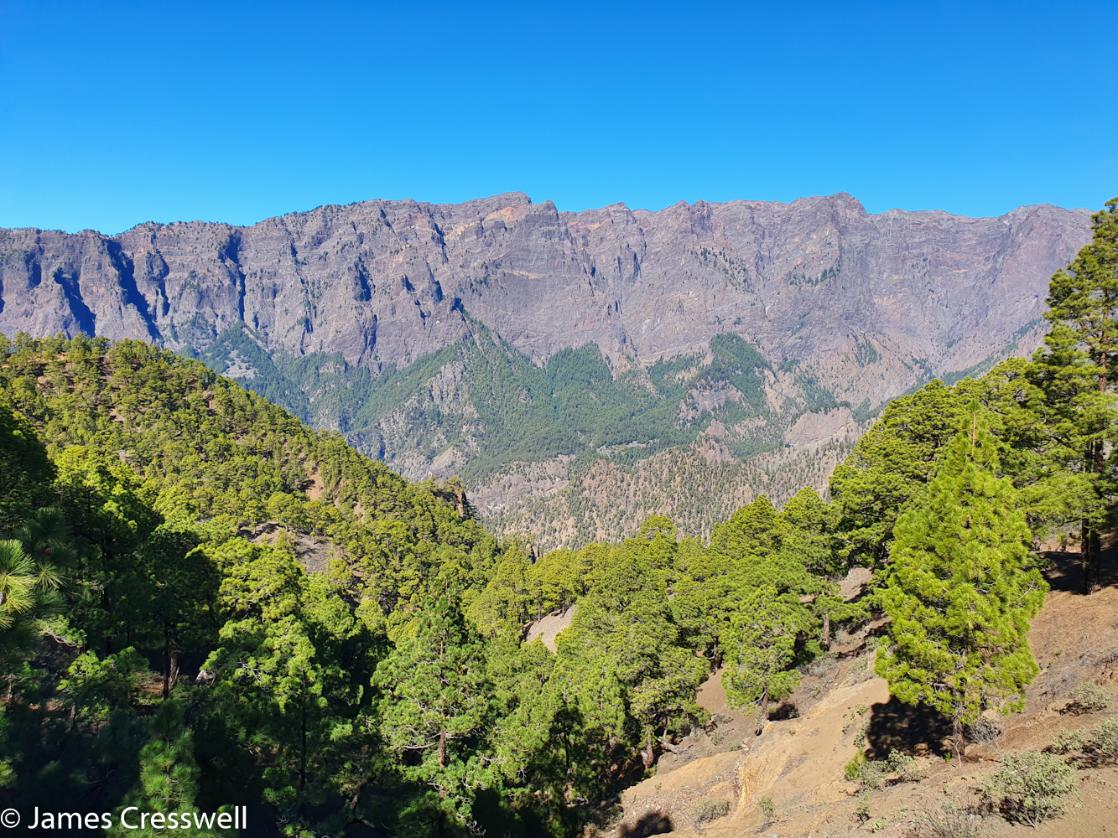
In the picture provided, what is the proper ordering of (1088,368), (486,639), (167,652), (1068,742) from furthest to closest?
(486,639) < (167,652) < (1088,368) < (1068,742)

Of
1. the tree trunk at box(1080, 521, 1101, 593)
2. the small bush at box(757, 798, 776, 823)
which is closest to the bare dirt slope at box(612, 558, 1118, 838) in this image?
the small bush at box(757, 798, 776, 823)

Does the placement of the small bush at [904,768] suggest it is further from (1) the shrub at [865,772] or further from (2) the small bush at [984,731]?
(2) the small bush at [984,731]

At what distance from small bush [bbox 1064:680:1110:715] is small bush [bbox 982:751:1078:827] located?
16.3 feet

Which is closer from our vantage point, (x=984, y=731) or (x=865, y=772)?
(x=984, y=731)

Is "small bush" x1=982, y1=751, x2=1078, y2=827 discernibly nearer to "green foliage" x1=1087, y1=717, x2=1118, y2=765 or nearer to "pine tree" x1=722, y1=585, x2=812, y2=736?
"green foliage" x1=1087, y1=717, x2=1118, y2=765

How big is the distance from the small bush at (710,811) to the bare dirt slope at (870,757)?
0.05 meters

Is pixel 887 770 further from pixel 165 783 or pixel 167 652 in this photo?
pixel 167 652

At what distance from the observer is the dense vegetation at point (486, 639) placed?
16.5 meters

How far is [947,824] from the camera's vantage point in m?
13.7

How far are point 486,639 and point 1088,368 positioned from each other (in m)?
31.7

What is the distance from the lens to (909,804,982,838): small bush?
13312 mm

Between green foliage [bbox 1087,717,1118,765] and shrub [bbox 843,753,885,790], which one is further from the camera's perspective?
shrub [bbox 843,753,885,790]

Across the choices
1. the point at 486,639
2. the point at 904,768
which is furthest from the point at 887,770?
the point at 486,639

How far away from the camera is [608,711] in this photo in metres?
32.8
